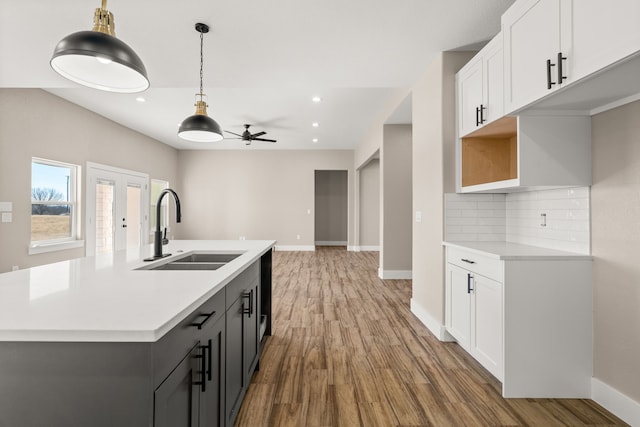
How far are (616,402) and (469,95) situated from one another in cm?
231

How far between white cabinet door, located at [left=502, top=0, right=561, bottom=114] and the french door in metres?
6.24

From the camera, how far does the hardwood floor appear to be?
1.75 metres

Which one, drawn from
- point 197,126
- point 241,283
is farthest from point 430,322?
point 197,126

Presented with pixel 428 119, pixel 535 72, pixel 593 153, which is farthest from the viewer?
pixel 428 119

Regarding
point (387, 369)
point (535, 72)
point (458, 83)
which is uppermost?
point (458, 83)

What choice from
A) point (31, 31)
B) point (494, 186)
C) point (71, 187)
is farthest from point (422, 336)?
point (71, 187)

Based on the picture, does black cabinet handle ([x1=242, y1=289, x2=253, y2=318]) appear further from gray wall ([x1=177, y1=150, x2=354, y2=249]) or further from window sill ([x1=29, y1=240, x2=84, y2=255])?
gray wall ([x1=177, y1=150, x2=354, y2=249])

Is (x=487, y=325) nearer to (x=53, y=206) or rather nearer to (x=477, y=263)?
(x=477, y=263)

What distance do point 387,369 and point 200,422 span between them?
5.09 ft

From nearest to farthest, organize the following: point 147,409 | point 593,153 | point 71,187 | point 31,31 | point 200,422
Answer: point 147,409, point 200,422, point 593,153, point 31,31, point 71,187

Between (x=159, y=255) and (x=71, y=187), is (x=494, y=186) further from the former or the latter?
(x=71, y=187)

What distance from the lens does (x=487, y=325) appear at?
6.95 ft

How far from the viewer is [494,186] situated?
2291mm

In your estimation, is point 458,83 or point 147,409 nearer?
point 147,409
